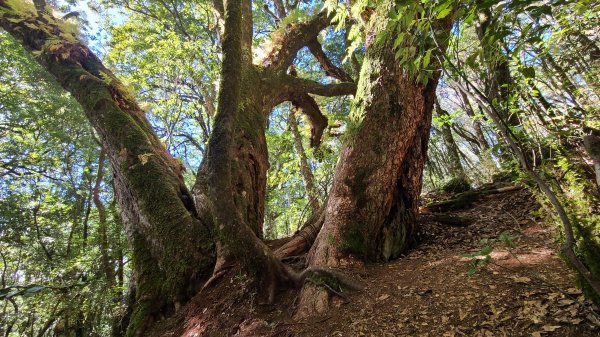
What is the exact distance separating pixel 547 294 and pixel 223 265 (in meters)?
3.11

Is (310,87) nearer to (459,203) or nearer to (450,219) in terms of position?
(450,219)

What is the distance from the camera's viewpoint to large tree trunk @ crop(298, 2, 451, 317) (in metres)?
3.51

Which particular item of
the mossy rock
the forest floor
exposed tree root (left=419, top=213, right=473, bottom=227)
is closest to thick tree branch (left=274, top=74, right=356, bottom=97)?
exposed tree root (left=419, top=213, right=473, bottom=227)

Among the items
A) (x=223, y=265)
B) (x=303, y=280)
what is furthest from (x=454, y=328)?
(x=223, y=265)

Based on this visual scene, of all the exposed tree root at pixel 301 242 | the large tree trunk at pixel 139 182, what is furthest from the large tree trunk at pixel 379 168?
the large tree trunk at pixel 139 182

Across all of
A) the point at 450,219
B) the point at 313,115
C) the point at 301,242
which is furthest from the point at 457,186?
the point at 301,242

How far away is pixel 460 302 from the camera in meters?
2.36

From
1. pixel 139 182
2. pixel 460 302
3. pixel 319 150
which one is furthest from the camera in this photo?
pixel 319 150

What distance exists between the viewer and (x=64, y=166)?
12516 millimetres

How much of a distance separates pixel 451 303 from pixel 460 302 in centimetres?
7

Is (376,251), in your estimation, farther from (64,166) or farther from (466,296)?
(64,166)

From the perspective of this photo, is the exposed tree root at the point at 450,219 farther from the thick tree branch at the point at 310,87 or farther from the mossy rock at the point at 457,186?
the thick tree branch at the point at 310,87

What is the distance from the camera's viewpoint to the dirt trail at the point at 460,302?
1890mm

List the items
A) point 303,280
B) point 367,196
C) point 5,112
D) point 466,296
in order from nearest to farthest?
1. point 466,296
2. point 303,280
3. point 367,196
4. point 5,112
